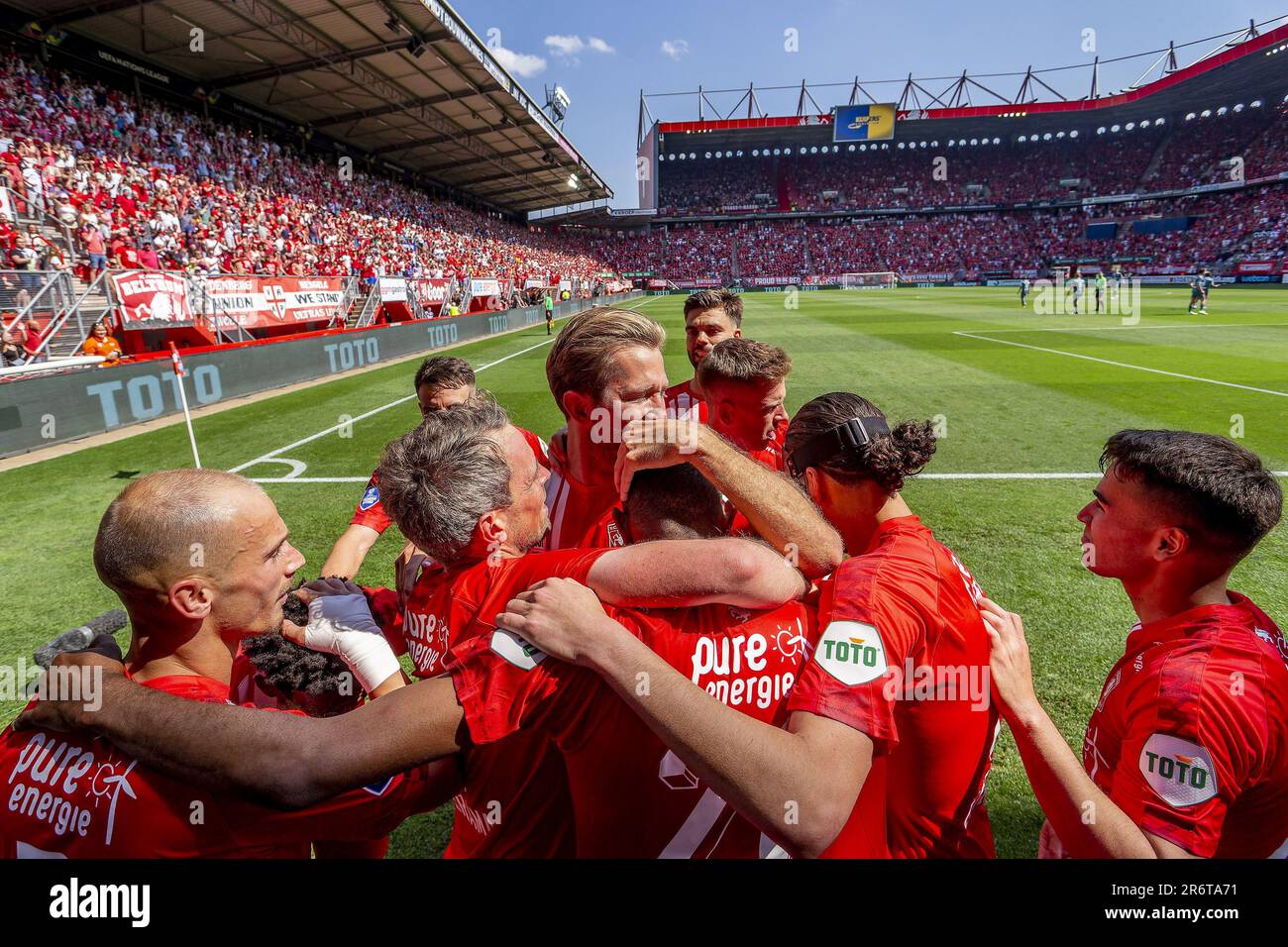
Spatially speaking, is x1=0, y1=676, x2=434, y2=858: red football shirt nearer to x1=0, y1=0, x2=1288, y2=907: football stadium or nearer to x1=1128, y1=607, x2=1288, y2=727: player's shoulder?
x1=0, y1=0, x2=1288, y2=907: football stadium

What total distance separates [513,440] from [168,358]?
1486 centimetres

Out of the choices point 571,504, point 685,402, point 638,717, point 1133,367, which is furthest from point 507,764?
point 1133,367

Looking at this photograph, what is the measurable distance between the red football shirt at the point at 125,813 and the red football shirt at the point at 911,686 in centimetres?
113

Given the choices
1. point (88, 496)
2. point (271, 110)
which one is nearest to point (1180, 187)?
point (271, 110)

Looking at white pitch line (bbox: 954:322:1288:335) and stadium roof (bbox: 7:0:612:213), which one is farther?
white pitch line (bbox: 954:322:1288:335)

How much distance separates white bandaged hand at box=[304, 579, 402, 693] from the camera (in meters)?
2.44

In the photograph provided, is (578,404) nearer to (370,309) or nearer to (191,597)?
(191,597)

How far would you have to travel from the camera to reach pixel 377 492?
3.25 meters

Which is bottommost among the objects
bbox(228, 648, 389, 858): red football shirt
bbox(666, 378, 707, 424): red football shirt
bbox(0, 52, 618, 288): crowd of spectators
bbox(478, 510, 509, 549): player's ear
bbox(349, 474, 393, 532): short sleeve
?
bbox(228, 648, 389, 858): red football shirt

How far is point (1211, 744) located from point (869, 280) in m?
73.2

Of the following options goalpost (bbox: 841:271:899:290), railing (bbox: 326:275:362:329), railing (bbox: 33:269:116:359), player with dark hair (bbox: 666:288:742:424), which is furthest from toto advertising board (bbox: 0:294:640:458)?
goalpost (bbox: 841:271:899:290)

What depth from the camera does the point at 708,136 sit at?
73000 millimetres

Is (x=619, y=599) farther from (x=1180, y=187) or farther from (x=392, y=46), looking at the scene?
(x=1180, y=187)

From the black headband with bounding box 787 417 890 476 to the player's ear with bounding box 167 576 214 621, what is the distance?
1.82 meters
